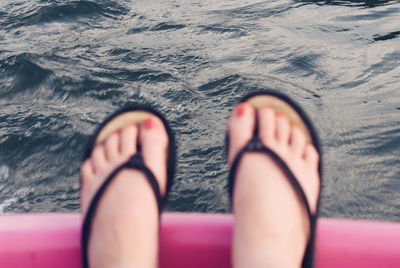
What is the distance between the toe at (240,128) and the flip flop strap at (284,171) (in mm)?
21

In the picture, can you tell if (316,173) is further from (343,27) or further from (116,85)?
(343,27)

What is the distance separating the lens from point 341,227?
139cm

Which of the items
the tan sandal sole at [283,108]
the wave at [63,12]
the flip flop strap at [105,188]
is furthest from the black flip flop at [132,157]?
the wave at [63,12]

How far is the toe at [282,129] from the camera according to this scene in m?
1.59

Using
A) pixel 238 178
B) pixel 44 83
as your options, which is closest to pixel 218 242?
pixel 238 178

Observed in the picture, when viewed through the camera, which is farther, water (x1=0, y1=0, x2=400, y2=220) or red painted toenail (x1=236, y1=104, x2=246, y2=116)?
water (x1=0, y1=0, x2=400, y2=220)

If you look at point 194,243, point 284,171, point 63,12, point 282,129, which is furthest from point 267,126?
point 63,12

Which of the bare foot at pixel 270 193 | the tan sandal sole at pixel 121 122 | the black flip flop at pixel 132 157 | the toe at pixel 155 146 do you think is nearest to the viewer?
the bare foot at pixel 270 193

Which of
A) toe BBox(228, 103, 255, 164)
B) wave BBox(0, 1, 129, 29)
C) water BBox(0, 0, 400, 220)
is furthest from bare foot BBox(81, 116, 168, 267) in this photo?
wave BBox(0, 1, 129, 29)

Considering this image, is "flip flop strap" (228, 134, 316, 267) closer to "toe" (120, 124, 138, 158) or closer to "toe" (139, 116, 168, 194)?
"toe" (139, 116, 168, 194)

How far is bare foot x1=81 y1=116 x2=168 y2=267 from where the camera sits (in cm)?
134

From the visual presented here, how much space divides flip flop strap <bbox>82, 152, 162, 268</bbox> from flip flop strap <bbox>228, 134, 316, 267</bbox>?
198 mm

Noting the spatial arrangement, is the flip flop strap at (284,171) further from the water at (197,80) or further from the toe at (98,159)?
the water at (197,80)

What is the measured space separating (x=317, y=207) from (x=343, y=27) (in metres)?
2.46
